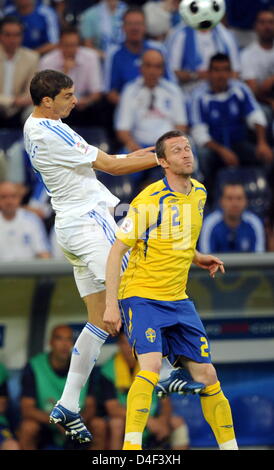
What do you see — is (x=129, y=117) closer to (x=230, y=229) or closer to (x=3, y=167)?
(x=3, y=167)

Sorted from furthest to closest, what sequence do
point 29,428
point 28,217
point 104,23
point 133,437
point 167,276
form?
1. point 104,23
2. point 28,217
3. point 29,428
4. point 167,276
5. point 133,437

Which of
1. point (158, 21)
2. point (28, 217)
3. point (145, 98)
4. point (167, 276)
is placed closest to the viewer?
point (167, 276)

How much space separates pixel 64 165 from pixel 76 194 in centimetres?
22

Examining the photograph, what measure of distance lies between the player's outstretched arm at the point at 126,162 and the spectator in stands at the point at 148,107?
4.31m

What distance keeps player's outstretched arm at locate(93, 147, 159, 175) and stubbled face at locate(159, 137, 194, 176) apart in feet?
0.54

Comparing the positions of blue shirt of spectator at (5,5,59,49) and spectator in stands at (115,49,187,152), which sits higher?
blue shirt of spectator at (5,5,59,49)

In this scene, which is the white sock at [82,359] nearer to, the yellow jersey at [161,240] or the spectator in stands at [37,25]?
the yellow jersey at [161,240]

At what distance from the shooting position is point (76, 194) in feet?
23.4

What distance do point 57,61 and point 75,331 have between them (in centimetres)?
330

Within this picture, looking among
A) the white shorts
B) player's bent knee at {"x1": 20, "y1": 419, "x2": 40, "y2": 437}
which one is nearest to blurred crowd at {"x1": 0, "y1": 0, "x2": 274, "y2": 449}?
player's bent knee at {"x1": 20, "y1": 419, "x2": 40, "y2": 437}

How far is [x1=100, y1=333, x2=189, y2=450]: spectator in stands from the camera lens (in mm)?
9812

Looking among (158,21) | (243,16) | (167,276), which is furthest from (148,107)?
(167,276)

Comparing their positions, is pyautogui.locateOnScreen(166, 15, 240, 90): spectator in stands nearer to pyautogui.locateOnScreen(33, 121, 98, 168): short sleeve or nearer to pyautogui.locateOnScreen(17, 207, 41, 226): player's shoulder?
pyautogui.locateOnScreen(17, 207, 41, 226): player's shoulder

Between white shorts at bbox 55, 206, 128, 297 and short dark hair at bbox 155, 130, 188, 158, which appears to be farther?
white shorts at bbox 55, 206, 128, 297
